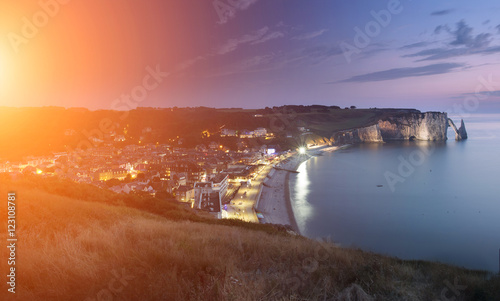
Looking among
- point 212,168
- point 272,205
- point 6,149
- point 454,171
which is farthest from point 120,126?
point 454,171

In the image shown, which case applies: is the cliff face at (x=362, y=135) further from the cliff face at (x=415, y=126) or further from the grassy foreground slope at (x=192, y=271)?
the grassy foreground slope at (x=192, y=271)

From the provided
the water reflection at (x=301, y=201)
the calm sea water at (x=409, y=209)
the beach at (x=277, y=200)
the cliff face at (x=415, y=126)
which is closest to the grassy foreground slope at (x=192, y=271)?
the calm sea water at (x=409, y=209)

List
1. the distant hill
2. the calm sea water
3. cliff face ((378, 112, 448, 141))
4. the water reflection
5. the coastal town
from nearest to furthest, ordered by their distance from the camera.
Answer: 1. the calm sea water
2. the water reflection
3. the coastal town
4. the distant hill
5. cliff face ((378, 112, 448, 141))

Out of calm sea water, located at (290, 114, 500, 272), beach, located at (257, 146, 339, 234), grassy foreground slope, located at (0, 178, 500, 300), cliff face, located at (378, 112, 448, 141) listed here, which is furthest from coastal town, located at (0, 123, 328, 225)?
cliff face, located at (378, 112, 448, 141)

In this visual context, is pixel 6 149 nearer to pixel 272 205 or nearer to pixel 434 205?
pixel 272 205

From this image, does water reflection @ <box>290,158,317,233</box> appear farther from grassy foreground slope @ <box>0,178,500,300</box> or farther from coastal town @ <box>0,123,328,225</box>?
grassy foreground slope @ <box>0,178,500,300</box>

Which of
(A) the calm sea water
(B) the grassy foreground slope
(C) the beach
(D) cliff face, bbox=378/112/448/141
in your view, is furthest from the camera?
(D) cliff face, bbox=378/112/448/141
